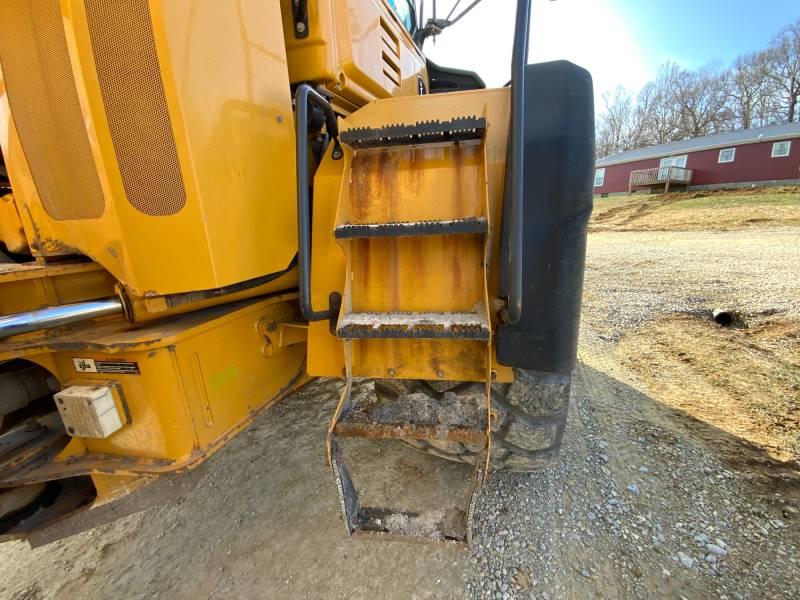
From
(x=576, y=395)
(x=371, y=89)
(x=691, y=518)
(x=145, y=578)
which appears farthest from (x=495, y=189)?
(x=145, y=578)

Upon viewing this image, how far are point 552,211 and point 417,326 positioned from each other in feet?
1.96

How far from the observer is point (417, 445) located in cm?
173

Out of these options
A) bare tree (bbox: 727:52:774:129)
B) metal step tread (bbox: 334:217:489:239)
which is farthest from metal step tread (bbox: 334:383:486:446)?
bare tree (bbox: 727:52:774:129)

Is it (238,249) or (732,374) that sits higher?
(238,249)

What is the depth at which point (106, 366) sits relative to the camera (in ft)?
4.17

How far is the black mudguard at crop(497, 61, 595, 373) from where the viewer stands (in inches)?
50.4

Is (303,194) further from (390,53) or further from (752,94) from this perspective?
(752,94)

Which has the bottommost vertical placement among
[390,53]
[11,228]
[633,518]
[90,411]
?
[633,518]

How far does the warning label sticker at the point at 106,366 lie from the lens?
1.25 meters

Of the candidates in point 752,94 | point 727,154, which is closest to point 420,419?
point 727,154

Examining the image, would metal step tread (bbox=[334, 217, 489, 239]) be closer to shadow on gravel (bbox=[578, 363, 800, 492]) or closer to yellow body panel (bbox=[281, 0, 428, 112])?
yellow body panel (bbox=[281, 0, 428, 112])

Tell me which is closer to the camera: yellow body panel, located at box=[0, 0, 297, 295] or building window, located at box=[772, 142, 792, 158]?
yellow body panel, located at box=[0, 0, 297, 295]

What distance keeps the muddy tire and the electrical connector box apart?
972mm

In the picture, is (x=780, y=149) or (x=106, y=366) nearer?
(x=106, y=366)
